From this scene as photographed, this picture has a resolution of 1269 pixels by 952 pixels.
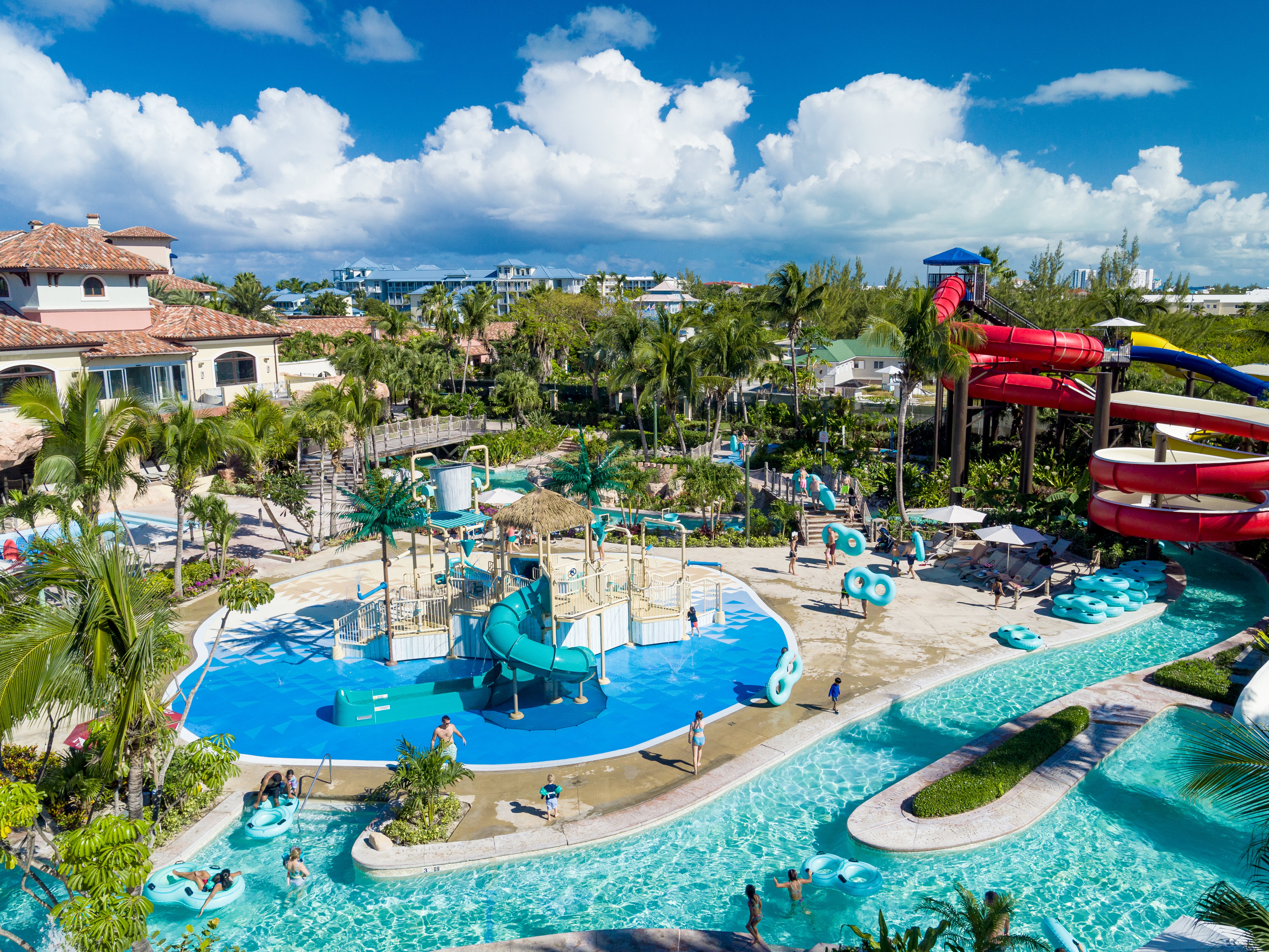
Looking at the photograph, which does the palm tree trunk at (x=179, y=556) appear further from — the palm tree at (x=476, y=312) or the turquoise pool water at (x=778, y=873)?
the palm tree at (x=476, y=312)

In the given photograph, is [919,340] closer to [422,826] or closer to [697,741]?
[697,741]

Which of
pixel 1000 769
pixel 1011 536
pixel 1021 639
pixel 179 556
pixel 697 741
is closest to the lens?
pixel 1000 769

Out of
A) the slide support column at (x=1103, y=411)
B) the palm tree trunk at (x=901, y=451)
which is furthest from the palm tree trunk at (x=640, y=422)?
the slide support column at (x=1103, y=411)

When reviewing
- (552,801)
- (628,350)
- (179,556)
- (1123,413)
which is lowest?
(552,801)

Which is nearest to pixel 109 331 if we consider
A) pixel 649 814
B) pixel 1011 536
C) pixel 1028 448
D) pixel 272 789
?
pixel 272 789

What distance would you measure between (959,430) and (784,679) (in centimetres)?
1923

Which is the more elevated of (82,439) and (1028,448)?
(82,439)

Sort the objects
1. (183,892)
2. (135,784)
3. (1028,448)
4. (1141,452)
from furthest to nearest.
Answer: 1. (1028,448)
2. (1141,452)
3. (183,892)
4. (135,784)

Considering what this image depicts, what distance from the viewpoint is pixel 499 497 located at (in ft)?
88.7

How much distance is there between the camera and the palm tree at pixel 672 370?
40938 millimetres

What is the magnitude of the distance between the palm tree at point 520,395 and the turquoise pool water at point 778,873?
4014 centimetres

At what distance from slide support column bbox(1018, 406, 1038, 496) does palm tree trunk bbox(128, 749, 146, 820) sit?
3062 cm

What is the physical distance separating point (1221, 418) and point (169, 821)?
97.1ft

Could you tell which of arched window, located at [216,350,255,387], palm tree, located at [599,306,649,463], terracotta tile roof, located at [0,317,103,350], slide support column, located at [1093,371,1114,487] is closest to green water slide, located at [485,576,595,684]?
palm tree, located at [599,306,649,463]
